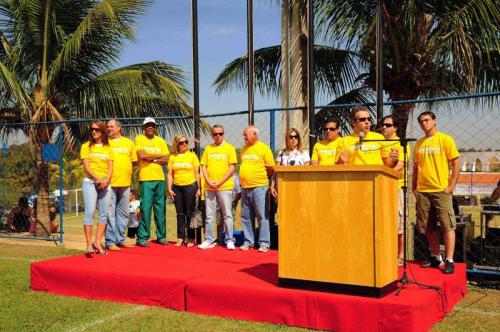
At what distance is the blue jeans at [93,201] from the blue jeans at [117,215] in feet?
0.67

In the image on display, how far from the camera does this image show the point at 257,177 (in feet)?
23.2

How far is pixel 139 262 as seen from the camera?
618 cm

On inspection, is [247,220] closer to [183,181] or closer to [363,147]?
[183,181]

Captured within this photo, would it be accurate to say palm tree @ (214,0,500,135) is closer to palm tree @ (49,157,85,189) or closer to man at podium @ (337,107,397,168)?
man at podium @ (337,107,397,168)

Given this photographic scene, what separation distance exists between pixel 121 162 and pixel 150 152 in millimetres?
501

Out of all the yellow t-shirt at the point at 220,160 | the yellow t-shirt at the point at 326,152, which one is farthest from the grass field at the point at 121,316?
the yellow t-shirt at the point at 220,160

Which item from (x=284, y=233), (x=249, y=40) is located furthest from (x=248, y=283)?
(x=249, y=40)

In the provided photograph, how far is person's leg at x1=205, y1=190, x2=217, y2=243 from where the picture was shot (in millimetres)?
7371

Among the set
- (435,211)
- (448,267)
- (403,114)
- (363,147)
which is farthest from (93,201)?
(403,114)

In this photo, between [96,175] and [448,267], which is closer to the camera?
[448,267]

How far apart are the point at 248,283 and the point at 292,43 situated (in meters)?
6.89

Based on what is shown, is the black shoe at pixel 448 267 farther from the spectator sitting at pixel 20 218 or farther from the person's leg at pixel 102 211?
the spectator sitting at pixel 20 218

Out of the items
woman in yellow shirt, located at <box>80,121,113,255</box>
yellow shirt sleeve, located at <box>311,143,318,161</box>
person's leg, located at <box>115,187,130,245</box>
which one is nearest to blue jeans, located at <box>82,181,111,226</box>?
woman in yellow shirt, located at <box>80,121,113,255</box>

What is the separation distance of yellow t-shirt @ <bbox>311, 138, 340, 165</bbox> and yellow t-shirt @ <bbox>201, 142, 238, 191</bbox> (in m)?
1.26
